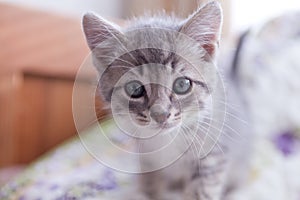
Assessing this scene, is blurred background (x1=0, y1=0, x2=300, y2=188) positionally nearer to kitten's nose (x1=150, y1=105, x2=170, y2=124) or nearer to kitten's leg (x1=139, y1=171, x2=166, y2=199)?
kitten's leg (x1=139, y1=171, x2=166, y2=199)

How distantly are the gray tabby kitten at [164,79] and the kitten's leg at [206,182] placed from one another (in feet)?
0.39

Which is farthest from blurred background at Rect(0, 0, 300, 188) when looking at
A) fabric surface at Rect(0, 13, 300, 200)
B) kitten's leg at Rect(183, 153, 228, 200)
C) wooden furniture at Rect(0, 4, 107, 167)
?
kitten's leg at Rect(183, 153, 228, 200)

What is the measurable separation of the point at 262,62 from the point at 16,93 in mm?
688

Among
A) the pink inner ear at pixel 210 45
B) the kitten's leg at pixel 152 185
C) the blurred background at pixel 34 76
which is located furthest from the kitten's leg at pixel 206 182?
the blurred background at pixel 34 76

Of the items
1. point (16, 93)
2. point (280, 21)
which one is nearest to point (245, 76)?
point (280, 21)

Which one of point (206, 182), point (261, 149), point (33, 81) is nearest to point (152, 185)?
point (206, 182)

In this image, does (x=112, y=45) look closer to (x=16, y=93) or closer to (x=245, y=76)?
(x=245, y=76)

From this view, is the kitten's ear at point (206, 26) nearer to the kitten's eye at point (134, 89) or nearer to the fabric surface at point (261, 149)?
the kitten's eye at point (134, 89)

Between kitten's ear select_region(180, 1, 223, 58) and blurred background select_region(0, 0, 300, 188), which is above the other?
kitten's ear select_region(180, 1, 223, 58)

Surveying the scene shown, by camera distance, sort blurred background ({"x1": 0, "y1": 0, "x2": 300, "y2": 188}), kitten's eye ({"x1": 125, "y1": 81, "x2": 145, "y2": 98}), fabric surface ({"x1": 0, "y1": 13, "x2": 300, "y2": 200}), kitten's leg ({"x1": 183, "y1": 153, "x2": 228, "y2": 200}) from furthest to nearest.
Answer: blurred background ({"x1": 0, "y1": 0, "x2": 300, "y2": 188})
fabric surface ({"x1": 0, "y1": 13, "x2": 300, "y2": 200})
kitten's leg ({"x1": 183, "y1": 153, "x2": 228, "y2": 200})
kitten's eye ({"x1": 125, "y1": 81, "x2": 145, "y2": 98})

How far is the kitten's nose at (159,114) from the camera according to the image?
0.34 meters

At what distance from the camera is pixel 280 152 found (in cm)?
83

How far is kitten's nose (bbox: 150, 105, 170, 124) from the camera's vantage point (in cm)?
34

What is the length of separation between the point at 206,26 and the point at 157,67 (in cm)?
6
